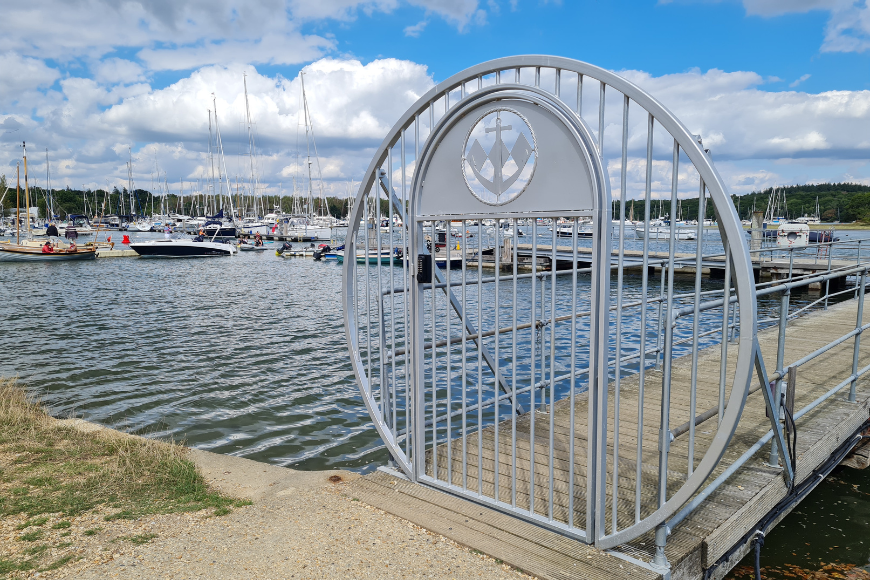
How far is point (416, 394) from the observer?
4.65 metres

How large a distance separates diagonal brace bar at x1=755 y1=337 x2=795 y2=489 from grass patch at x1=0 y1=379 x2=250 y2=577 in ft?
12.4

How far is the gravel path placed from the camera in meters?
3.63

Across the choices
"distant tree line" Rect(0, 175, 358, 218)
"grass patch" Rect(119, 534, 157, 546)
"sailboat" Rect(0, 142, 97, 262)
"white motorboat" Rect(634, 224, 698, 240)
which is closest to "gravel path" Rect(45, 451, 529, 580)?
"grass patch" Rect(119, 534, 157, 546)

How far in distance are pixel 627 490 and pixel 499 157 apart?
254 centimetres

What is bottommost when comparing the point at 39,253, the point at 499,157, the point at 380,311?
the point at 39,253

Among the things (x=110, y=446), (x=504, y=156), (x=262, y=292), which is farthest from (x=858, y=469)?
(x=262, y=292)

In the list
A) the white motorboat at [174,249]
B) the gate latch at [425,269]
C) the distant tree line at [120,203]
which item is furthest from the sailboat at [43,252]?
the gate latch at [425,269]

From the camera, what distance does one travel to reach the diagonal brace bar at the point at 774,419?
3410 mm

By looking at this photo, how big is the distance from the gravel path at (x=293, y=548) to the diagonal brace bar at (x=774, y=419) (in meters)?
1.82

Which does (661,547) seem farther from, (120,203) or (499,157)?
(120,203)

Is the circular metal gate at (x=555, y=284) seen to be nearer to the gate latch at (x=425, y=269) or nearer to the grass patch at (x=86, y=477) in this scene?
the gate latch at (x=425, y=269)

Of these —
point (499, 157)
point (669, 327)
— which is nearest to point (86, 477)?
point (499, 157)

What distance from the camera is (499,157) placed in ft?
12.8

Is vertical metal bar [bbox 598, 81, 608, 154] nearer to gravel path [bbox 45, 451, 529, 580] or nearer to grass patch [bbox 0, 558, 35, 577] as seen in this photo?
gravel path [bbox 45, 451, 529, 580]
